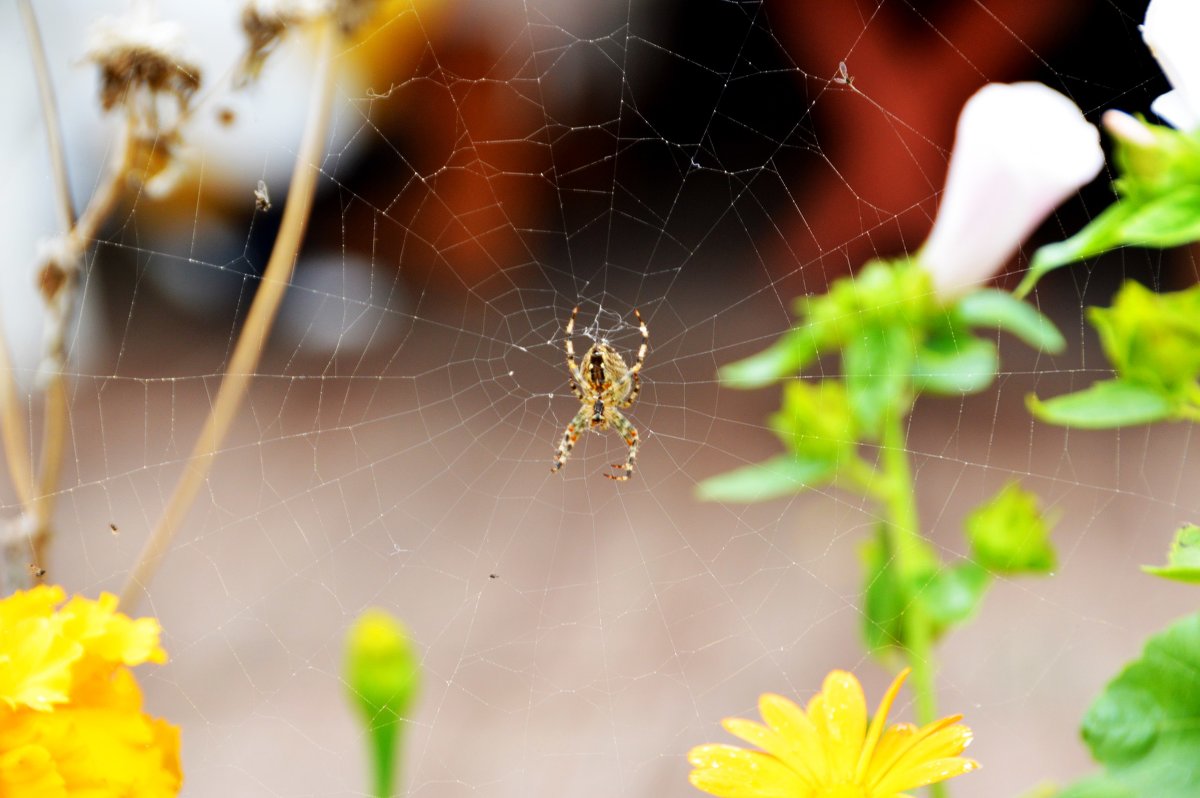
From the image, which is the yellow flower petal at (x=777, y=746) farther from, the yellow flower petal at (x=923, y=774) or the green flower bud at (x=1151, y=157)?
the green flower bud at (x=1151, y=157)

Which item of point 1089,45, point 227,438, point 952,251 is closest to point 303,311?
point 227,438

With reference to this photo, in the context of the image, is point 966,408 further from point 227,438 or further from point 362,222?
point 227,438

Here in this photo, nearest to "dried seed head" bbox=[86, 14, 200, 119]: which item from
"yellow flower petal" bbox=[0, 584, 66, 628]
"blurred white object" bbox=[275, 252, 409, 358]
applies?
"yellow flower petal" bbox=[0, 584, 66, 628]

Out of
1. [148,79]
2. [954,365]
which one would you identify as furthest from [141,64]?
[954,365]

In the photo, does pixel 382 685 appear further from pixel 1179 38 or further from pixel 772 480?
pixel 1179 38

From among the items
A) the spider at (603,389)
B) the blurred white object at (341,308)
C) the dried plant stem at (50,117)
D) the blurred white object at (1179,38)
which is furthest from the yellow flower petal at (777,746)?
the blurred white object at (341,308)

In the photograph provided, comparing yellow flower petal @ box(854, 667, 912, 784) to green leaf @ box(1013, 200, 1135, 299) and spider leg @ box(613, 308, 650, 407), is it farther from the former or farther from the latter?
spider leg @ box(613, 308, 650, 407)
